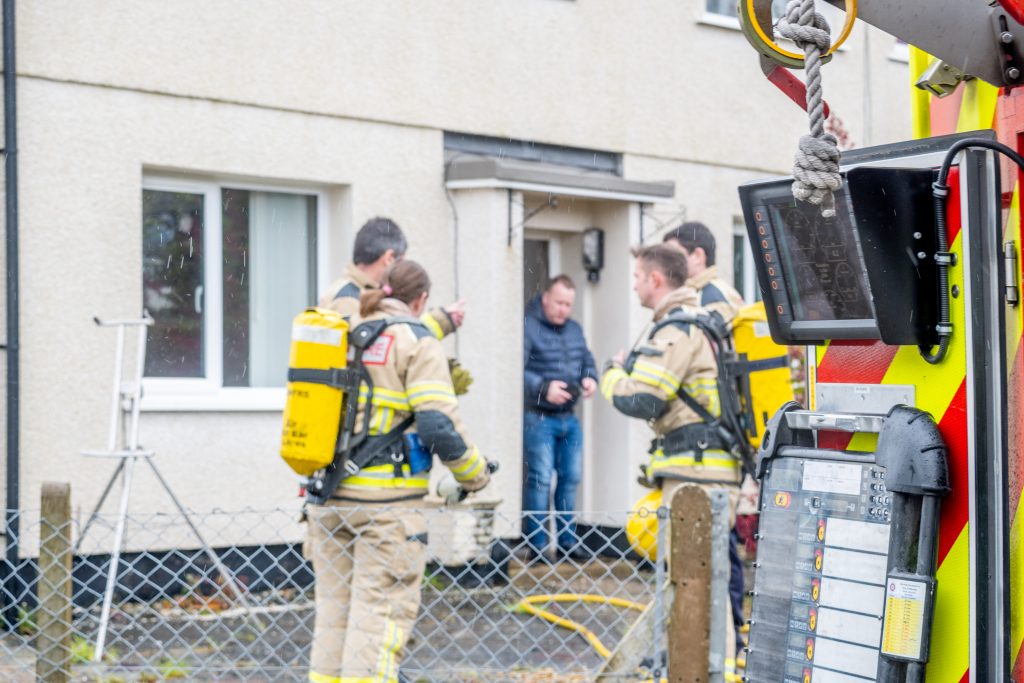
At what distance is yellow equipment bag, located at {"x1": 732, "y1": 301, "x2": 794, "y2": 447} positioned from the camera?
241 inches

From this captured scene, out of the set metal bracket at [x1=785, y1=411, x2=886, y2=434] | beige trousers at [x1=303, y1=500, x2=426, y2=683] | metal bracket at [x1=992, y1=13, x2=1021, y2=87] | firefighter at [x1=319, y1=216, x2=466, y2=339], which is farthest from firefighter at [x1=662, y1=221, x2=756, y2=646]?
metal bracket at [x1=992, y1=13, x2=1021, y2=87]

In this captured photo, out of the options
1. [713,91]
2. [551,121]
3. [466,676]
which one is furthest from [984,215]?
[713,91]

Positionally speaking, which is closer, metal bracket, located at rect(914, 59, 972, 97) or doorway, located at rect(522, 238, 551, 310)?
metal bracket, located at rect(914, 59, 972, 97)

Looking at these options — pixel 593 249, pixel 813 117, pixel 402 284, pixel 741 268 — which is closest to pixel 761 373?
pixel 402 284

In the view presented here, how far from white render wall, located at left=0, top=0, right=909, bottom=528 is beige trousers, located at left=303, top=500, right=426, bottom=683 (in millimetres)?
3013

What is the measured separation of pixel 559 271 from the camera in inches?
433

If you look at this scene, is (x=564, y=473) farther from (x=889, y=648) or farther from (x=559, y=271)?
(x=889, y=648)

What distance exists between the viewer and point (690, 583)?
16.0ft

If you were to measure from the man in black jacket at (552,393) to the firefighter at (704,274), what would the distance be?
2792mm

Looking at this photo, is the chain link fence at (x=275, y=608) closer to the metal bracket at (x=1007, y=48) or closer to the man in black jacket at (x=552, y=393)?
the man in black jacket at (x=552, y=393)

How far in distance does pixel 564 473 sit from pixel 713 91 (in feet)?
11.1

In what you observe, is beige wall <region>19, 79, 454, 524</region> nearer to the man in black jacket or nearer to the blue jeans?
the man in black jacket

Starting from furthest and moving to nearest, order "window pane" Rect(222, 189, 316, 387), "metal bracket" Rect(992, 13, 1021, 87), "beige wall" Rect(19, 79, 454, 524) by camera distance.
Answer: "window pane" Rect(222, 189, 316, 387)
"beige wall" Rect(19, 79, 454, 524)
"metal bracket" Rect(992, 13, 1021, 87)

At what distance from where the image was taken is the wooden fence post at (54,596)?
4.52 m
